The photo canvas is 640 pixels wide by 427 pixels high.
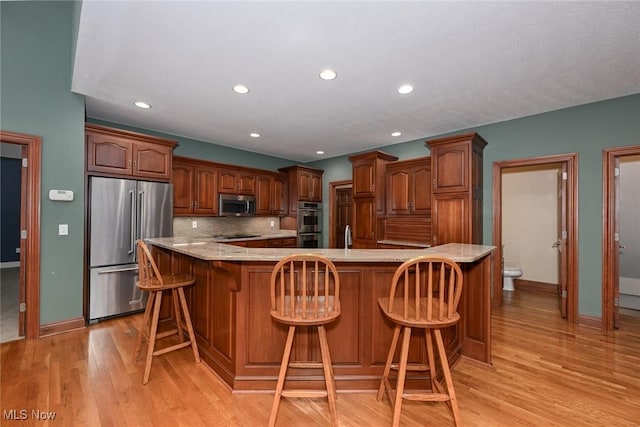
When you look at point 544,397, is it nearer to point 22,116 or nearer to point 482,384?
point 482,384

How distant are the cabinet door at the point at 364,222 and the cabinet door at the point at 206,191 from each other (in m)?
2.51

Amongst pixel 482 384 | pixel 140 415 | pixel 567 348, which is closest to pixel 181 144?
pixel 140 415

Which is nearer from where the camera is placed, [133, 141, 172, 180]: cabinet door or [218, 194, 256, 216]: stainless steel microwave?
[133, 141, 172, 180]: cabinet door

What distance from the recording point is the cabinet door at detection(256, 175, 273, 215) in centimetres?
574

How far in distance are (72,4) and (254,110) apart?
7.11 feet

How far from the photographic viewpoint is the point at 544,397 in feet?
6.73

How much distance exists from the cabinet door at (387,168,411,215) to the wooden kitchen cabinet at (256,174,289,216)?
230 cm

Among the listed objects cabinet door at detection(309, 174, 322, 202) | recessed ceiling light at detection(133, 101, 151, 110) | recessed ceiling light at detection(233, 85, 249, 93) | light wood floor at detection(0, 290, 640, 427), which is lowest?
light wood floor at detection(0, 290, 640, 427)

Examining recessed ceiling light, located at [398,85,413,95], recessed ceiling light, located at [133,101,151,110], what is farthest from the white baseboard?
recessed ceiling light, located at [398,85,413,95]

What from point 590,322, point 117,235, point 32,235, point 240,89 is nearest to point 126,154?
point 117,235

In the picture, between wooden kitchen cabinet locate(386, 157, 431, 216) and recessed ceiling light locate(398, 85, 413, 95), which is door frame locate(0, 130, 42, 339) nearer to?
recessed ceiling light locate(398, 85, 413, 95)

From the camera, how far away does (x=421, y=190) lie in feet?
15.0

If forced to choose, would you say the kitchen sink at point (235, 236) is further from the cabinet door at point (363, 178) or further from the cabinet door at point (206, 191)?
the cabinet door at point (363, 178)

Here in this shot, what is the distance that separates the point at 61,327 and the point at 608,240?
20.3 feet
